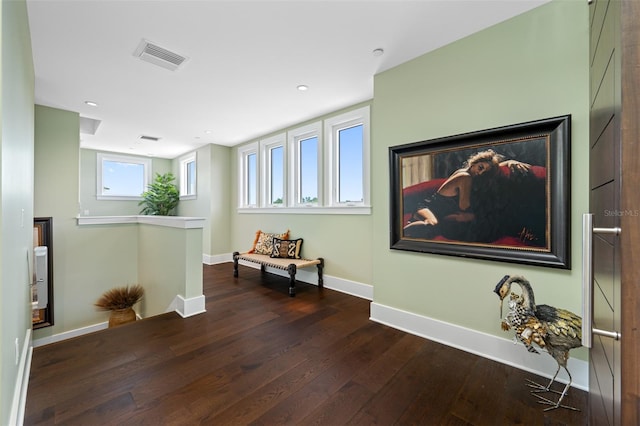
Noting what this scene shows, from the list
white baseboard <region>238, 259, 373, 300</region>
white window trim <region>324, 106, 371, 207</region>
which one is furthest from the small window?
white baseboard <region>238, 259, 373, 300</region>

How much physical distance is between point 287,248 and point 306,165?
1.35 meters

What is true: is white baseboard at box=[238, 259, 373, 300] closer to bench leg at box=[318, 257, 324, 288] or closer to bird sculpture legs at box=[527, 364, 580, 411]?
bench leg at box=[318, 257, 324, 288]

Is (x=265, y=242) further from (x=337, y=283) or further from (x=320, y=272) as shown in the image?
(x=337, y=283)

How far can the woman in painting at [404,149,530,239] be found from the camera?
202cm

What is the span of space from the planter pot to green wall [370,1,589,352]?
3.38m

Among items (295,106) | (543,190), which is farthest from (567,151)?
(295,106)

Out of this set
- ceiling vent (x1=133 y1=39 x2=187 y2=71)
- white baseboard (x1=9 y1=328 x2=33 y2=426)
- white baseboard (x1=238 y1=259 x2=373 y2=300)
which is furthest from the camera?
white baseboard (x1=238 y1=259 x2=373 y2=300)

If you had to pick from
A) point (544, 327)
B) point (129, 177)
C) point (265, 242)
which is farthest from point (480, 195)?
point (129, 177)

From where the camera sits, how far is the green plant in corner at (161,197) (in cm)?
634

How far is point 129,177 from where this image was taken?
6754mm

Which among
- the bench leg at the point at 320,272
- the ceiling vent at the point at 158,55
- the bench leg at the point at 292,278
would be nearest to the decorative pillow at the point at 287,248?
the bench leg at the point at 320,272

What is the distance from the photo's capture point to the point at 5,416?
44.9 inches

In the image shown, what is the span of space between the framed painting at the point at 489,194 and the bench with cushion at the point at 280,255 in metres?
1.57

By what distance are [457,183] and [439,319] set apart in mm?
1154
